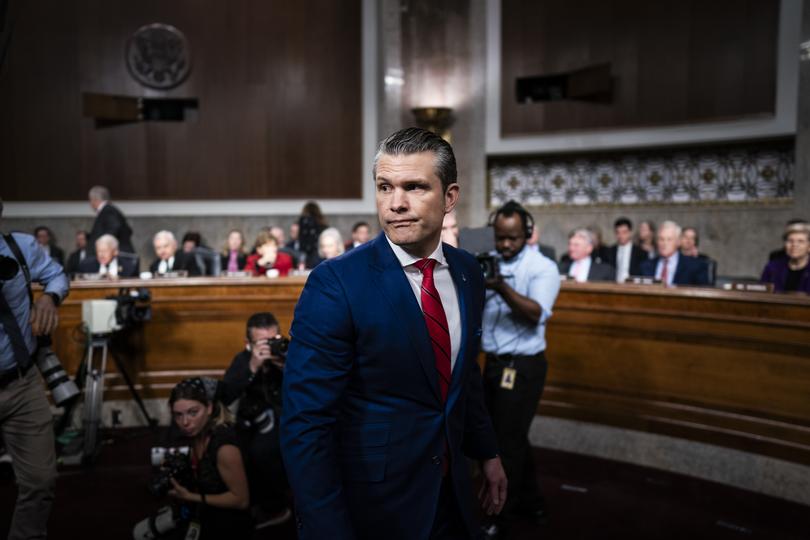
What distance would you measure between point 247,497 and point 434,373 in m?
1.74

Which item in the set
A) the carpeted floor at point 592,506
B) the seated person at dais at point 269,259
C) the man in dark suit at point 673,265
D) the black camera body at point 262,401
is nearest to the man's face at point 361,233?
the seated person at dais at point 269,259

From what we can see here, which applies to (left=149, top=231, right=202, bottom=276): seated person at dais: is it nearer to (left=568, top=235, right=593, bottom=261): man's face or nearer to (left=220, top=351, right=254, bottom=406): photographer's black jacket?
(left=220, top=351, right=254, bottom=406): photographer's black jacket

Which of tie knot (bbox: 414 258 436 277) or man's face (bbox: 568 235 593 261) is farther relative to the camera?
man's face (bbox: 568 235 593 261)

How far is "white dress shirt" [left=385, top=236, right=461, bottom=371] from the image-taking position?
65.7 inches

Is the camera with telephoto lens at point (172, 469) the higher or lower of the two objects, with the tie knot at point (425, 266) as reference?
lower

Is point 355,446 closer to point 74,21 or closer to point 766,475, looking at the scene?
point 766,475

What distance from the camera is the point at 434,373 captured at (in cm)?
162

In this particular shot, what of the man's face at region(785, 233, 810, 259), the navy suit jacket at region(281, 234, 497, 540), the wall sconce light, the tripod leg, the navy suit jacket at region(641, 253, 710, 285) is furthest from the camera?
the wall sconce light

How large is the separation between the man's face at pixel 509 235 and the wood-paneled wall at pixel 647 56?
5.27 m

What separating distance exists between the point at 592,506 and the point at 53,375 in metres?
2.83

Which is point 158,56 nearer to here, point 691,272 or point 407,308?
point 691,272

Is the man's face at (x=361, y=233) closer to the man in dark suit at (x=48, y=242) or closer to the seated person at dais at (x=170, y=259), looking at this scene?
the seated person at dais at (x=170, y=259)

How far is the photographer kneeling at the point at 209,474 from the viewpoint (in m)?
2.96

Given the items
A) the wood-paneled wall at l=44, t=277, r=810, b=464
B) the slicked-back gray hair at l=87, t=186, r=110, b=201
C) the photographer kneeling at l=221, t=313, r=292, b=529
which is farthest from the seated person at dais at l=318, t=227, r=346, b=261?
the slicked-back gray hair at l=87, t=186, r=110, b=201
